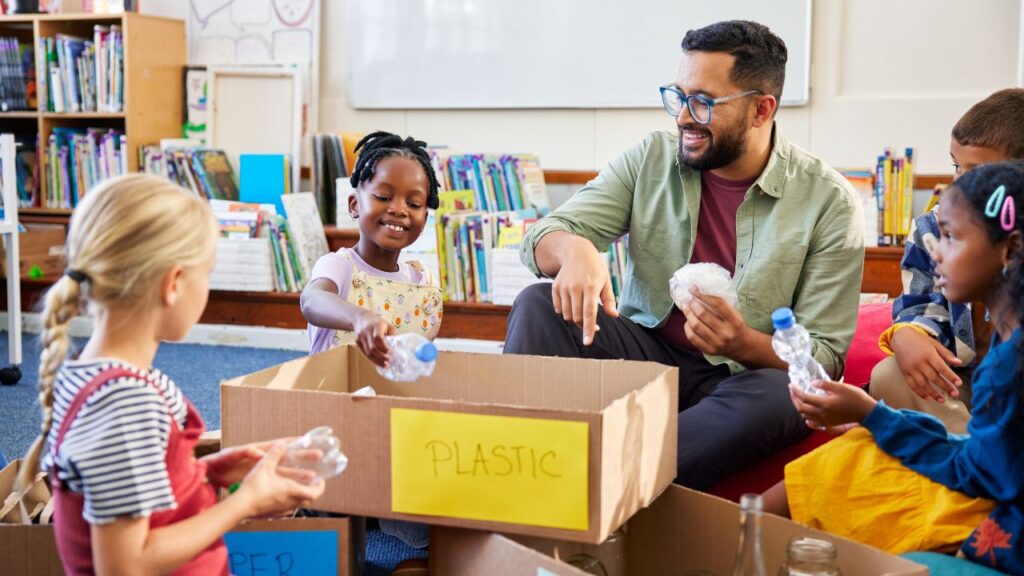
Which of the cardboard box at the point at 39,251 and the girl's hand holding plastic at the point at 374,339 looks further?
the cardboard box at the point at 39,251

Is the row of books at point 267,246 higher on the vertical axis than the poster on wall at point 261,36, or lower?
lower

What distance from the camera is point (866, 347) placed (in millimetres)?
2521

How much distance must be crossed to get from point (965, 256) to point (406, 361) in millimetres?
800

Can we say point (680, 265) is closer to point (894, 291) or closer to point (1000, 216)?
point (1000, 216)

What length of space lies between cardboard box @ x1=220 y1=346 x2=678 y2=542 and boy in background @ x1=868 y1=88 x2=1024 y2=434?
0.58 metres

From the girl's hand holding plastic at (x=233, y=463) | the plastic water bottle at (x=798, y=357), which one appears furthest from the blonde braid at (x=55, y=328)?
the plastic water bottle at (x=798, y=357)

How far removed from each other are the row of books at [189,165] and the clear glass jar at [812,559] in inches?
140

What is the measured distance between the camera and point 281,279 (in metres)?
4.36

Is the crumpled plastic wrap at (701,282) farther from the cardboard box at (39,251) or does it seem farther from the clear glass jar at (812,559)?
the cardboard box at (39,251)

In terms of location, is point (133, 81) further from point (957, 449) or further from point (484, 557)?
point (957, 449)

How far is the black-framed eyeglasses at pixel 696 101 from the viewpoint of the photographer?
2.20 m

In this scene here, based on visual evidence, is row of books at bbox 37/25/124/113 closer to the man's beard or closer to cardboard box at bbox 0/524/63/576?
the man's beard

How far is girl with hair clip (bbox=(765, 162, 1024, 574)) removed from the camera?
4.46 feet

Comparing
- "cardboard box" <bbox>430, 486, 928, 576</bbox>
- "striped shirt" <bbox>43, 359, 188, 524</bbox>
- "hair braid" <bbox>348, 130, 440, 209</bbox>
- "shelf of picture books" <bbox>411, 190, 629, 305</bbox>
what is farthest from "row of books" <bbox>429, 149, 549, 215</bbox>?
"striped shirt" <bbox>43, 359, 188, 524</bbox>
